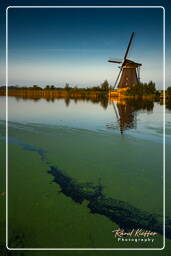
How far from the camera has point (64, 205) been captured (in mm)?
3787

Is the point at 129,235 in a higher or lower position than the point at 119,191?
lower

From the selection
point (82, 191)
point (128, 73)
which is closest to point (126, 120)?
point (82, 191)

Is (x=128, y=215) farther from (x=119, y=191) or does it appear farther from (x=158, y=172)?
(x=158, y=172)

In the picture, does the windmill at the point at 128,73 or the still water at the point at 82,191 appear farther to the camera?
the windmill at the point at 128,73

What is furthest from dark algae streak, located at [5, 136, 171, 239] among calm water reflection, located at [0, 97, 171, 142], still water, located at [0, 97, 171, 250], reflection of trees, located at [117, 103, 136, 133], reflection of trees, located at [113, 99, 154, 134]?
reflection of trees, located at [117, 103, 136, 133]

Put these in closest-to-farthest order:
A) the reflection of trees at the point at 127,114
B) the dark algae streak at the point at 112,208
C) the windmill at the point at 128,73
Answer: the dark algae streak at the point at 112,208 → the reflection of trees at the point at 127,114 → the windmill at the point at 128,73

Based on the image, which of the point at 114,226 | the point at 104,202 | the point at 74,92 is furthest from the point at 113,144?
the point at 74,92

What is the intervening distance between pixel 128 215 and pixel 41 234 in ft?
4.61

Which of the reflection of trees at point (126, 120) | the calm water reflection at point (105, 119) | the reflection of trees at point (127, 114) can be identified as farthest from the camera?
the reflection of trees at point (127, 114)

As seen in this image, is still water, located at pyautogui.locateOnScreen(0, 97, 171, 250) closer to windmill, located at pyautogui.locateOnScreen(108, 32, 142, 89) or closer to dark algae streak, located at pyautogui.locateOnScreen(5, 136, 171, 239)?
dark algae streak, located at pyautogui.locateOnScreen(5, 136, 171, 239)

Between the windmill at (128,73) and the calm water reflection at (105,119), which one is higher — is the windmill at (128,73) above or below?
above

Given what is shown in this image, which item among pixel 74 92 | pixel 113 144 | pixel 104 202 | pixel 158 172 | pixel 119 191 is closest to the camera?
pixel 104 202

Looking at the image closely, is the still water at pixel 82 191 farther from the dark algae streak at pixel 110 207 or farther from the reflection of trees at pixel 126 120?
the reflection of trees at pixel 126 120

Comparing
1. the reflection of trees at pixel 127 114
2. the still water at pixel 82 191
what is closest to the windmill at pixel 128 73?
the reflection of trees at pixel 127 114
